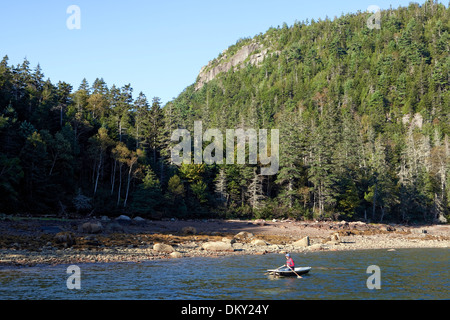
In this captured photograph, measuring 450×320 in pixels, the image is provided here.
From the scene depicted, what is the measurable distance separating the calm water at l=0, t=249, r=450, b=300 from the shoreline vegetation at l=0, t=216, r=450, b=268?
101 inches

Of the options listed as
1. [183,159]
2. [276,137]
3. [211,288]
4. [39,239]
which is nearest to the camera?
[211,288]

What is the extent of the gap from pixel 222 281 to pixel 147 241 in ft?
54.1

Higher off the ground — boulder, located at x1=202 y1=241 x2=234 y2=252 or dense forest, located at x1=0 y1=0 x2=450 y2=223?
dense forest, located at x1=0 y1=0 x2=450 y2=223

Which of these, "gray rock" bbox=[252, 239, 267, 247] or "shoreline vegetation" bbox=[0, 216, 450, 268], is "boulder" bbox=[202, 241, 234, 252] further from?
"gray rock" bbox=[252, 239, 267, 247]

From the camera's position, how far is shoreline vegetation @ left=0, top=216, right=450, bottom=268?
28844mm

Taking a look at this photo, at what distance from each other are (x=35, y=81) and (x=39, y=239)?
188 ft

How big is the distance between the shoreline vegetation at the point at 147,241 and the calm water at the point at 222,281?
2.56 meters

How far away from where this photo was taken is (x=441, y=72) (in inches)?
5906

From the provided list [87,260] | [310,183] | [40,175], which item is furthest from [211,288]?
[310,183]

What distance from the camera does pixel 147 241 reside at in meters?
37.8

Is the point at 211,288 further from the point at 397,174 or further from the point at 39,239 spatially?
the point at 397,174

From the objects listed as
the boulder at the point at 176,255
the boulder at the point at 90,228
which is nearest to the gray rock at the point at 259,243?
the boulder at the point at 176,255

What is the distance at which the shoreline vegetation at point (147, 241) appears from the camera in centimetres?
2884

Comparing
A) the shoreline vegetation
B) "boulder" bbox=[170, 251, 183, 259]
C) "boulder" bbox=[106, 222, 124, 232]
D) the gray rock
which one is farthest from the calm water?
"boulder" bbox=[106, 222, 124, 232]
